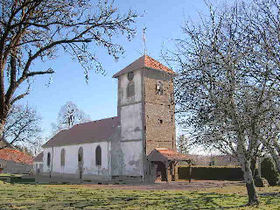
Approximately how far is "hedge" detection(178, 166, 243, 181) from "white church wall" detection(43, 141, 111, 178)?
1095 cm

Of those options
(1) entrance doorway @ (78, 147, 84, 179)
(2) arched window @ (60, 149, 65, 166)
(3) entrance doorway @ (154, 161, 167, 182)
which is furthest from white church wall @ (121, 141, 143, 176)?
(2) arched window @ (60, 149, 65, 166)

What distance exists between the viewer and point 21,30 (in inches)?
277

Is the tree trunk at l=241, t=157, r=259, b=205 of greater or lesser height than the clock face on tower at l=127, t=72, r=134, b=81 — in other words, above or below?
below

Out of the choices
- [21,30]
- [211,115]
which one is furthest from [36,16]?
[211,115]

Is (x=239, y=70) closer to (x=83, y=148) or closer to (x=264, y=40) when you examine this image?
(x=264, y=40)

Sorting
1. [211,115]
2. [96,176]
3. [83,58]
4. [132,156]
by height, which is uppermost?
[83,58]

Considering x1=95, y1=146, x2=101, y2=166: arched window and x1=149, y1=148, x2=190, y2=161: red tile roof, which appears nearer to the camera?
x1=149, y1=148, x2=190, y2=161: red tile roof

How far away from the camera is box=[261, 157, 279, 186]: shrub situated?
2264 cm

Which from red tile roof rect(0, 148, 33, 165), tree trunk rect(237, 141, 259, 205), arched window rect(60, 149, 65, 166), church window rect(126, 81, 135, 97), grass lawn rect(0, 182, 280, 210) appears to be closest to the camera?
grass lawn rect(0, 182, 280, 210)

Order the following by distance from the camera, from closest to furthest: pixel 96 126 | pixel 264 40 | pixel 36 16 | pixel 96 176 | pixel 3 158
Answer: pixel 36 16 < pixel 264 40 < pixel 96 176 < pixel 96 126 < pixel 3 158

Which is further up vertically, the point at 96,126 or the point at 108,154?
the point at 96,126

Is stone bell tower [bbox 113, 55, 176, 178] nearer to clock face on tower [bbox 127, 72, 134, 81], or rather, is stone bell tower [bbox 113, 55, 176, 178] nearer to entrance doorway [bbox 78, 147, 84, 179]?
clock face on tower [bbox 127, 72, 134, 81]

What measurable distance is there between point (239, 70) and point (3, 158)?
196ft

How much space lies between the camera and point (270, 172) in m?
23.0
